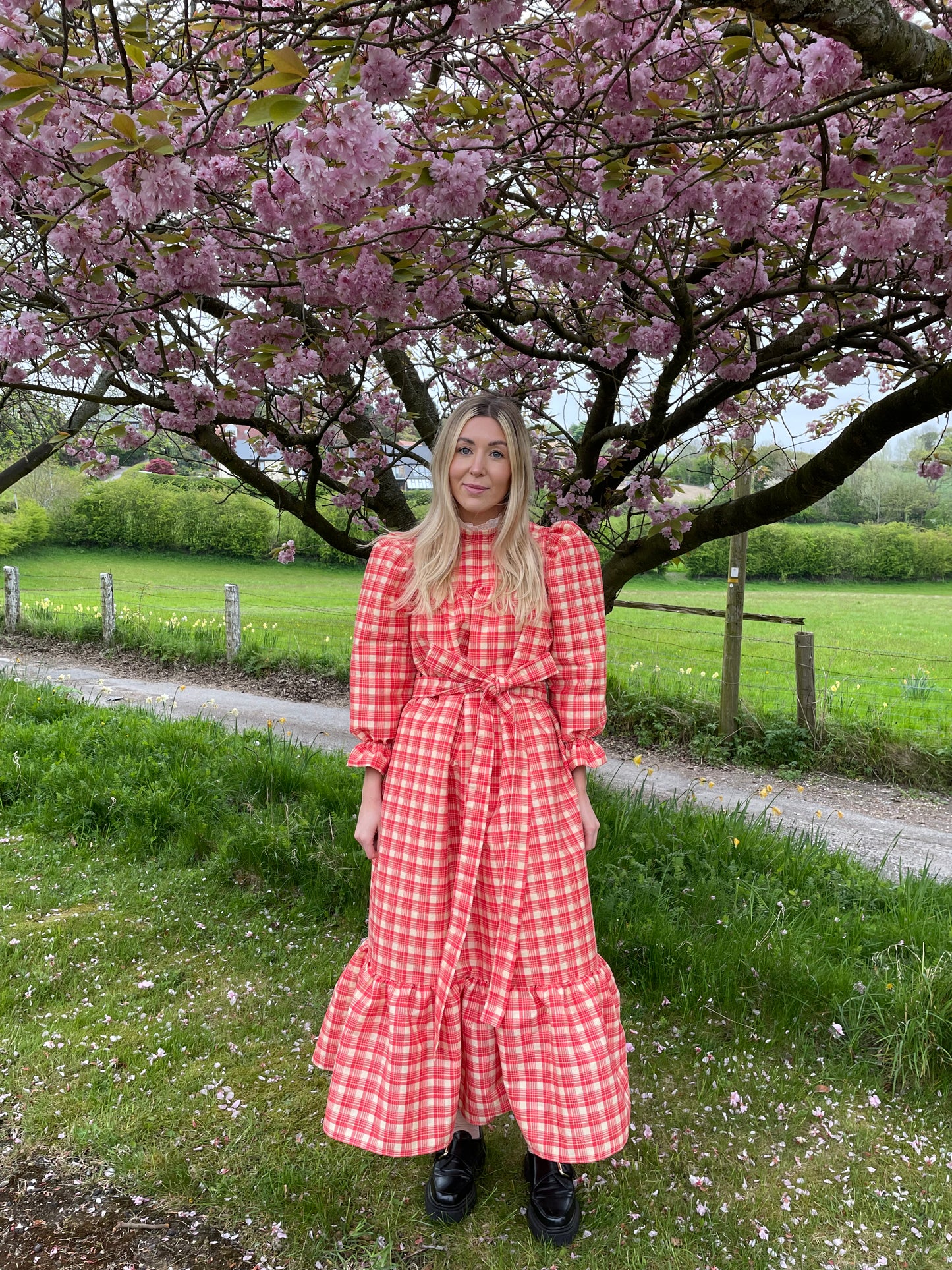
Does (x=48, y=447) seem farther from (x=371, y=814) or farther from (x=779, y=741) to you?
(x=779, y=741)

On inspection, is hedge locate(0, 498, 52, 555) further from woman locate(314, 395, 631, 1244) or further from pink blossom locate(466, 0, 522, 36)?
pink blossom locate(466, 0, 522, 36)

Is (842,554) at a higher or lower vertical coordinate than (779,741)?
higher

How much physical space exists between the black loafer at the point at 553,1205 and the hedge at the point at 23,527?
17307 mm

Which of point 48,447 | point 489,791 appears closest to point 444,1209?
point 489,791

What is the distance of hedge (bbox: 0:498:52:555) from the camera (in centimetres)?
1598

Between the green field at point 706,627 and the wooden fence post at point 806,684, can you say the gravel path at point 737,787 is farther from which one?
the green field at point 706,627

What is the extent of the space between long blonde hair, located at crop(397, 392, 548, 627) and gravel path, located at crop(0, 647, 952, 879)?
2.03m

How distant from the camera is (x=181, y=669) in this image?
8.81 meters

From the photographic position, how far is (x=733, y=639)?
19.2 ft

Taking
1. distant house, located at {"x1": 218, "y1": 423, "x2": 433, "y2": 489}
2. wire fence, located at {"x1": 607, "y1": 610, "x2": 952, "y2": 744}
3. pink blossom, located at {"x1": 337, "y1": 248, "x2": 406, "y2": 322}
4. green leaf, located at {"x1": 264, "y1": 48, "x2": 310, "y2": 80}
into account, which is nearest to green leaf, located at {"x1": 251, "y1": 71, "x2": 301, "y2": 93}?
green leaf, located at {"x1": 264, "y1": 48, "x2": 310, "y2": 80}

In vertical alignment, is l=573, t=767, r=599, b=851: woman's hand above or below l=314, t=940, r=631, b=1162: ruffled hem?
above

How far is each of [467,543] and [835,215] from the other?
1.05m

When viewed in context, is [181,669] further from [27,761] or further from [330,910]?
[330,910]

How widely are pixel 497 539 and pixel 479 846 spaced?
0.65 m
